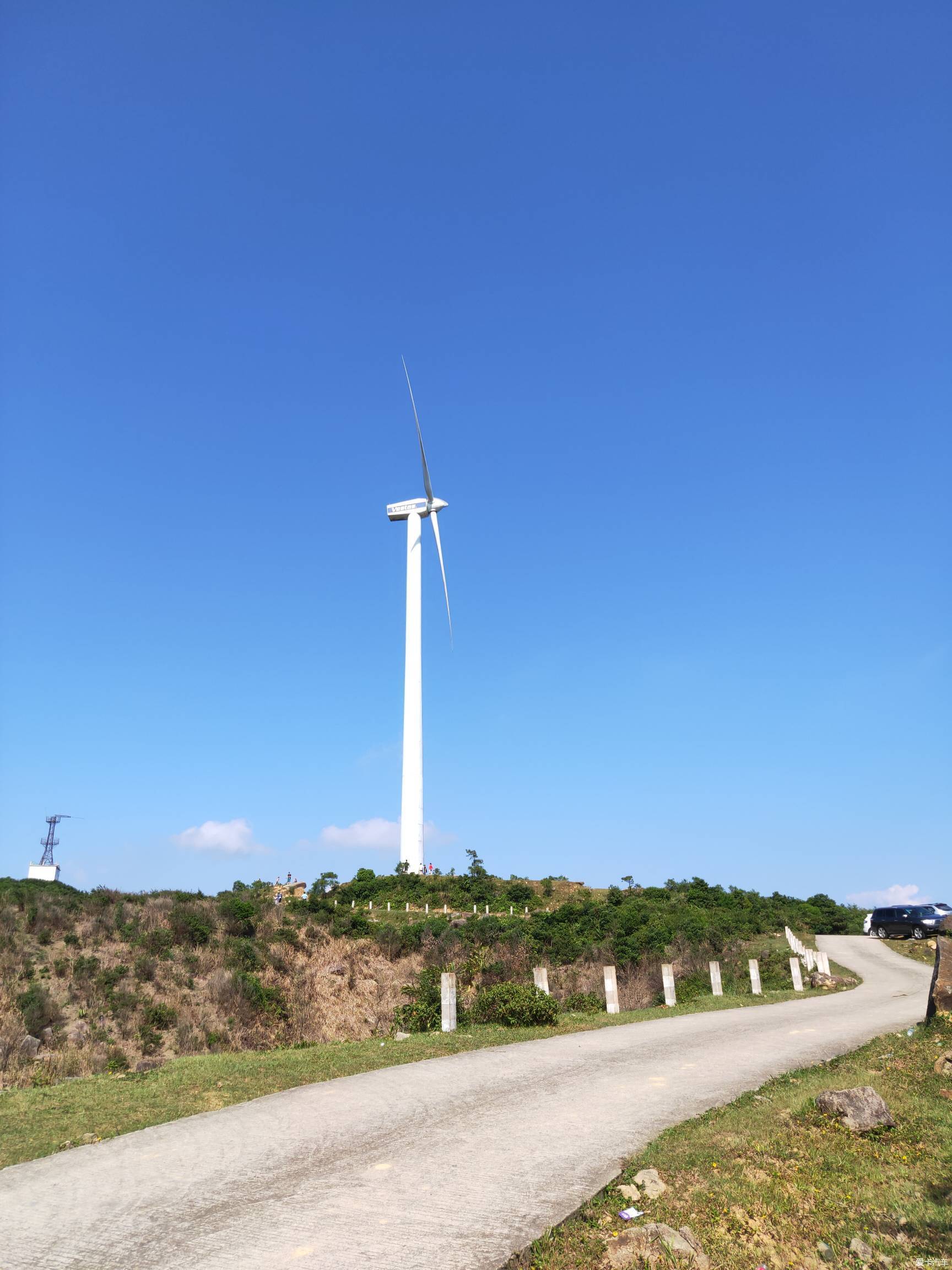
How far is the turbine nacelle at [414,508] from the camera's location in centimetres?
6531

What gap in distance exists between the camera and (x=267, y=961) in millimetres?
32250

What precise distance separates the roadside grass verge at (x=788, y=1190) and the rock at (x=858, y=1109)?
0.09 m

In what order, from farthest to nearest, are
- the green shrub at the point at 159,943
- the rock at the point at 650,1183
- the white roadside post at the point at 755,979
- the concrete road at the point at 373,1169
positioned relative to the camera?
the green shrub at the point at 159,943, the white roadside post at the point at 755,979, the rock at the point at 650,1183, the concrete road at the point at 373,1169

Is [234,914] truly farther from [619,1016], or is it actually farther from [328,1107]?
[328,1107]

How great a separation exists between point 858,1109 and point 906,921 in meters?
35.7

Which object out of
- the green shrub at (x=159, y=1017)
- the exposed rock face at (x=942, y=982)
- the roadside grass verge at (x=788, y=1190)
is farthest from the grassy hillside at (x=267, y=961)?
→ the roadside grass verge at (x=788, y=1190)

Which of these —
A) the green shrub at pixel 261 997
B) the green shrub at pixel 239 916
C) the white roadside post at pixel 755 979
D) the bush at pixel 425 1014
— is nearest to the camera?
the bush at pixel 425 1014

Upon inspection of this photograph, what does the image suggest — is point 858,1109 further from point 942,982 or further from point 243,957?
point 243,957

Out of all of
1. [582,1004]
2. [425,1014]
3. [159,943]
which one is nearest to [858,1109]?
[425,1014]

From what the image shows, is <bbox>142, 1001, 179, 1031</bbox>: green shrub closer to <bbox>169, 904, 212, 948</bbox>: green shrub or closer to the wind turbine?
<bbox>169, 904, 212, 948</bbox>: green shrub

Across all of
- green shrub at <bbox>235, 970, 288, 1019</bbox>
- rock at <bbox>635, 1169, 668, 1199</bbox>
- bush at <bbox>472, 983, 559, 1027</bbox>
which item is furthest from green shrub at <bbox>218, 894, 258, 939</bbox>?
rock at <bbox>635, 1169, 668, 1199</bbox>

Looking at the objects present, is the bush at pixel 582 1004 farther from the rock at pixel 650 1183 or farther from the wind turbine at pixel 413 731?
the wind turbine at pixel 413 731

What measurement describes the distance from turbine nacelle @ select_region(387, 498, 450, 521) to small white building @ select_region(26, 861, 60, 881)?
115ft

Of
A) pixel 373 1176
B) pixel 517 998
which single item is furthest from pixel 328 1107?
pixel 517 998
